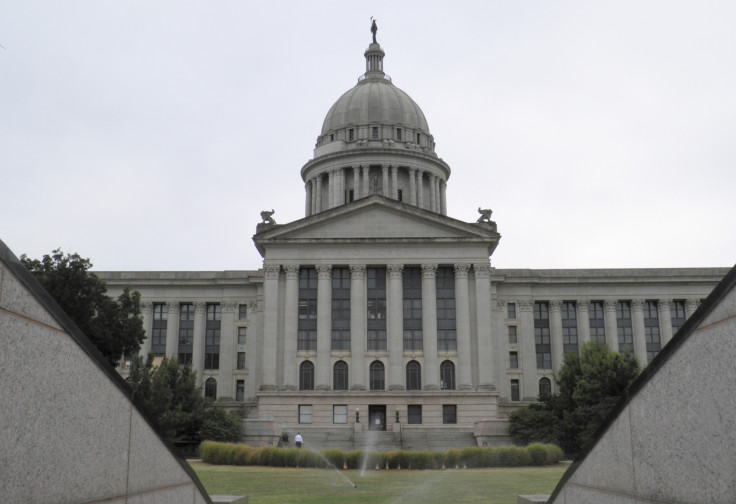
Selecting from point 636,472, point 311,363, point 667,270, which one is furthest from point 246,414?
point 636,472

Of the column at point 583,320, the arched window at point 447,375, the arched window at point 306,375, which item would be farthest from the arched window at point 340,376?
the column at point 583,320

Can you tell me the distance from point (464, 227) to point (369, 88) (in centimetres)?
4272

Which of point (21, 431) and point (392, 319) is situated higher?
point (392, 319)

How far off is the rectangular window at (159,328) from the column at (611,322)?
48252mm

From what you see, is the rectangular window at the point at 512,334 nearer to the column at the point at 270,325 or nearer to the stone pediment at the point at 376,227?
the stone pediment at the point at 376,227

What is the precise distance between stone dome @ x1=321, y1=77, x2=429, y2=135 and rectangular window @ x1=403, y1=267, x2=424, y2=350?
36.5 metres

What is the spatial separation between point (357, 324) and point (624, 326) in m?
31.4

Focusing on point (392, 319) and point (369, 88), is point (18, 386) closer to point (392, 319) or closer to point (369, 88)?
point (392, 319)

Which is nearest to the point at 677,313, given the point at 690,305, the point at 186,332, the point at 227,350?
the point at 690,305

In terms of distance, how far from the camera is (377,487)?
29703 millimetres

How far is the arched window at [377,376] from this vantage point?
72.7 meters

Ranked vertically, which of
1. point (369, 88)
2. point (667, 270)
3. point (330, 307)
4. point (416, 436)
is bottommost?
point (416, 436)

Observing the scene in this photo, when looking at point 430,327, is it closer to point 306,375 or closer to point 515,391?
point 306,375

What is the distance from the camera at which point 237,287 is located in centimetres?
8506
